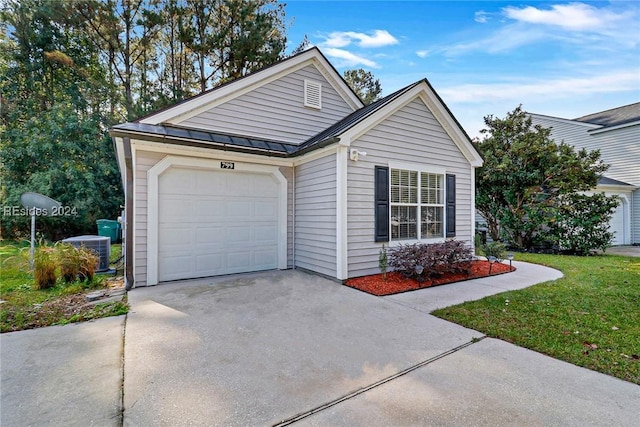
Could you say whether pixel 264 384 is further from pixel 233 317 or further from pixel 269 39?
pixel 269 39

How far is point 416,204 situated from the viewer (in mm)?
6969

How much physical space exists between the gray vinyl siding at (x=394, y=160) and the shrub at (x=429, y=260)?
0.52 m

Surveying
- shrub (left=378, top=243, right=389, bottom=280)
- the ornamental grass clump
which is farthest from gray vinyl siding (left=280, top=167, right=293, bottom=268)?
the ornamental grass clump

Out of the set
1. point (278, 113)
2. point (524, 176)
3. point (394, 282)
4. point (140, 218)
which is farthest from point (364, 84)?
point (140, 218)

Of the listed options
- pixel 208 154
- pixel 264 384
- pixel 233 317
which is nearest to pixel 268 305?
pixel 233 317

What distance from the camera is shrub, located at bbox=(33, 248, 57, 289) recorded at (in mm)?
5445

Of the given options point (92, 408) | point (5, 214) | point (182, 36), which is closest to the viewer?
point (92, 408)

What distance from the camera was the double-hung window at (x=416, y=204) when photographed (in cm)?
670

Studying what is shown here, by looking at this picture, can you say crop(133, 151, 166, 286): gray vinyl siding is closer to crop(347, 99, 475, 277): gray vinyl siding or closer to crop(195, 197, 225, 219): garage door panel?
crop(195, 197, 225, 219): garage door panel

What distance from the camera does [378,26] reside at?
8.12 meters

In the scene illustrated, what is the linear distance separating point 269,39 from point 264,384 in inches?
642

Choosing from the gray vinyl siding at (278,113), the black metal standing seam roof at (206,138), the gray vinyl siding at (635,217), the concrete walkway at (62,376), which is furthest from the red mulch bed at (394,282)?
the gray vinyl siding at (635,217)

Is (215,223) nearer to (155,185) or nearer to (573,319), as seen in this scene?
(155,185)

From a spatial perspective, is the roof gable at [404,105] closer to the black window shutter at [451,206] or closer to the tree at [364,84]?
the black window shutter at [451,206]
